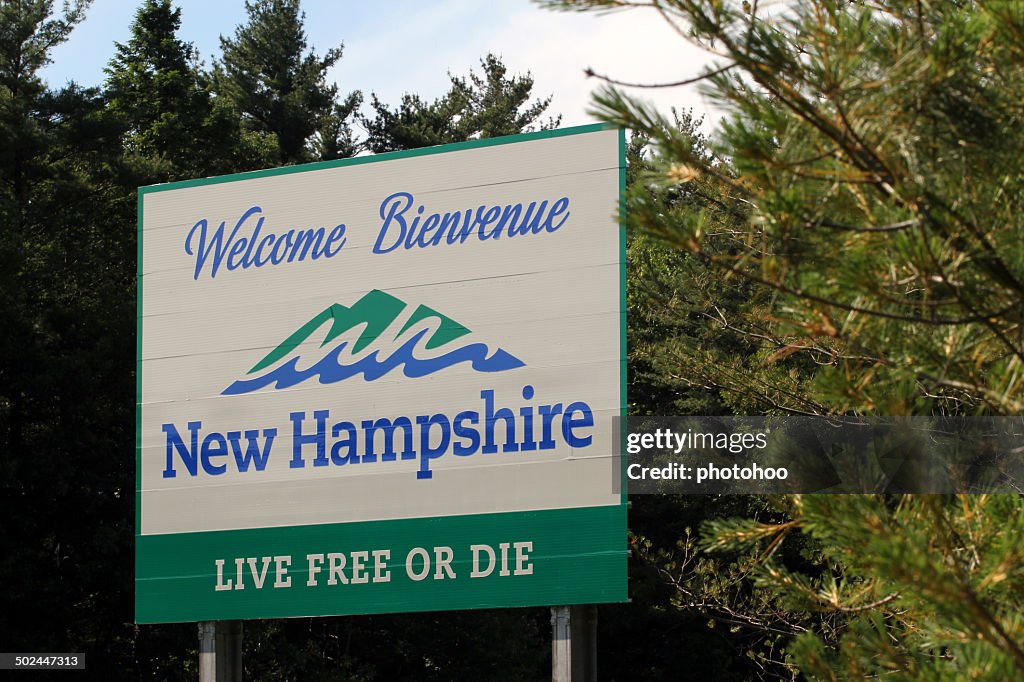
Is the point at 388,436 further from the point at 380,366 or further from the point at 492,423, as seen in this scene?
the point at 492,423

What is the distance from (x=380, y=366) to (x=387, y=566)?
114 cm

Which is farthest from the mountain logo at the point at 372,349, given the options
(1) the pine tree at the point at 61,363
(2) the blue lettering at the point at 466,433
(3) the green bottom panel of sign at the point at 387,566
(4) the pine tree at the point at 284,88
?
(4) the pine tree at the point at 284,88

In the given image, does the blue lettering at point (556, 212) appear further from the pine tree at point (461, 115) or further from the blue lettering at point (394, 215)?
the pine tree at point (461, 115)

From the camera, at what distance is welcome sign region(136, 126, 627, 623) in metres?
8.14

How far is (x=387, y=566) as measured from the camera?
8453 millimetres

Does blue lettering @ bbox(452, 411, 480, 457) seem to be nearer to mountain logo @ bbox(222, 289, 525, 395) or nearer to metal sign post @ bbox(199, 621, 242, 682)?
mountain logo @ bbox(222, 289, 525, 395)

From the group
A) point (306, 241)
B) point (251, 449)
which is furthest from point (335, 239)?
point (251, 449)

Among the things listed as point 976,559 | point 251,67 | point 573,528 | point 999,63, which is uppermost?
point 251,67

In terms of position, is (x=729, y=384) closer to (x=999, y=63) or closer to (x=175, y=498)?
(x=175, y=498)

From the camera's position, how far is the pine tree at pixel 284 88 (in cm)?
2830

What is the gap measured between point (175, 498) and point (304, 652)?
1097cm

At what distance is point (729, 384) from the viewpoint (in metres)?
9.45

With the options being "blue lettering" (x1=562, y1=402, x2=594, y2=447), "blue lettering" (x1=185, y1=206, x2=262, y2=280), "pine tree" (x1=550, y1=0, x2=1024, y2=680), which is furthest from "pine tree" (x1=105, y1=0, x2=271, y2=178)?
"pine tree" (x1=550, y1=0, x2=1024, y2=680)

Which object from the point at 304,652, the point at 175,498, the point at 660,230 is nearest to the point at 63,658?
the point at 304,652
